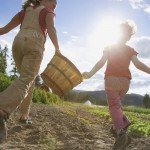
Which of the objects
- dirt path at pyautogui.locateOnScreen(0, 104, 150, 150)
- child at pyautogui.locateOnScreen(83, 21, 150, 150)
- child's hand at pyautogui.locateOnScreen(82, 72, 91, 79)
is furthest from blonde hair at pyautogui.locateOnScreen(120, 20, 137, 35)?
dirt path at pyautogui.locateOnScreen(0, 104, 150, 150)

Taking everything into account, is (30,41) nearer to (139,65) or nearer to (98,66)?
(98,66)

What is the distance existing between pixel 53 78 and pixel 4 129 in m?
1.60

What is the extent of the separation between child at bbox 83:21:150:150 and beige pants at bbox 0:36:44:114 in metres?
0.90

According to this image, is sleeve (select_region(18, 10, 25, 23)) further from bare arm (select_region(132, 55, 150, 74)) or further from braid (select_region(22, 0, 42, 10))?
bare arm (select_region(132, 55, 150, 74))

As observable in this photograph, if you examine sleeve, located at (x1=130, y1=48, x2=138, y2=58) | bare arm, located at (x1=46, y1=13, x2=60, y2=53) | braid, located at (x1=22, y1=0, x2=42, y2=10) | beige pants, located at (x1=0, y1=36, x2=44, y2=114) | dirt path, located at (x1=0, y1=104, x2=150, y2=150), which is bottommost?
dirt path, located at (x1=0, y1=104, x2=150, y2=150)

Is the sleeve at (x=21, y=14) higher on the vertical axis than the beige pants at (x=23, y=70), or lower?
higher

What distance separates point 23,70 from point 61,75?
940 mm

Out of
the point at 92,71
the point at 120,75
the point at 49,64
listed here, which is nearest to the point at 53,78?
the point at 49,64

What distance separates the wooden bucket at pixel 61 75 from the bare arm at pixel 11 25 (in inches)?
29.5

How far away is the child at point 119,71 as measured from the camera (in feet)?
20.9

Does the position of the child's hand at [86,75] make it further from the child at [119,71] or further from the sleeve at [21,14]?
the sleeve at [21,14]

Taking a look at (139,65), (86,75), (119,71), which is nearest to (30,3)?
(86,75)

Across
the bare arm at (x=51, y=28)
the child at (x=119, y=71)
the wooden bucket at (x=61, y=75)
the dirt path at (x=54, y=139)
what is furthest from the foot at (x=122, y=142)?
the bare arm at (x=51, y=28)

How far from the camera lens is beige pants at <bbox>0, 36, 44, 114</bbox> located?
585 centimetres
